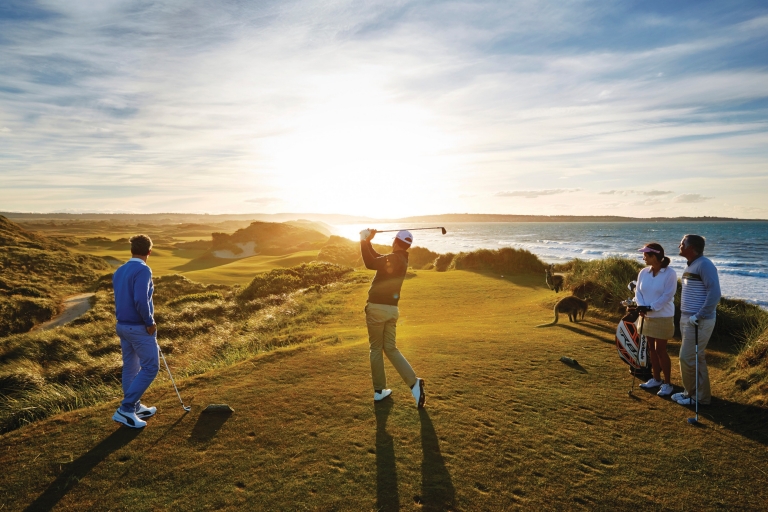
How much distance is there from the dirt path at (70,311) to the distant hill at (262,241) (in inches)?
1501

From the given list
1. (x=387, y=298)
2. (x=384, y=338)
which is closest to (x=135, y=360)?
(x=384, y=338)

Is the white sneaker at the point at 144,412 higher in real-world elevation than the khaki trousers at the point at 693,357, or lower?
lower

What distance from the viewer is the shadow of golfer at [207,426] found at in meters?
5.33

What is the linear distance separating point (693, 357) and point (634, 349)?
3.60 ft

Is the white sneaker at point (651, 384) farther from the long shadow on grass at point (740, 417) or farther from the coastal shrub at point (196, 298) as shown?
the coastal shrub at point (196, 298)

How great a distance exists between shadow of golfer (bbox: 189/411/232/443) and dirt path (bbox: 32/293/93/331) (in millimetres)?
16256

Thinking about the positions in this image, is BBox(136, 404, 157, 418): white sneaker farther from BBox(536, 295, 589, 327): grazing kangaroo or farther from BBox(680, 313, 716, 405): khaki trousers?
BBox(536, 295, 589, 327): grazing kangaroo

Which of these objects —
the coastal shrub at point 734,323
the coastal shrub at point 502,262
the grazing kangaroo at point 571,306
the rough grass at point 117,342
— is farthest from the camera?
the coastal shrub at point 502,262

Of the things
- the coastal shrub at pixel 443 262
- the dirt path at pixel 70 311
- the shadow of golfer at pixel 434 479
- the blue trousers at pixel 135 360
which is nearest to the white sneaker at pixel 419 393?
the shadow of golfer at pixel 434 479

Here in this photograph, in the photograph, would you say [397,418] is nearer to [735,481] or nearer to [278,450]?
[278,450]

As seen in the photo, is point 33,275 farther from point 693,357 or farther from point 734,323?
point 734,323

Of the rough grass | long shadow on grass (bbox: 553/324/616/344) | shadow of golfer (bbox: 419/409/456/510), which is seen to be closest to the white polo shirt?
long shadow on grass (bbox: 553/324/616/344)

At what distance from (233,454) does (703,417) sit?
274 inches

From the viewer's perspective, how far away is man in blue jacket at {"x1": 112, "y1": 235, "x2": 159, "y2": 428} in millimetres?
5562
